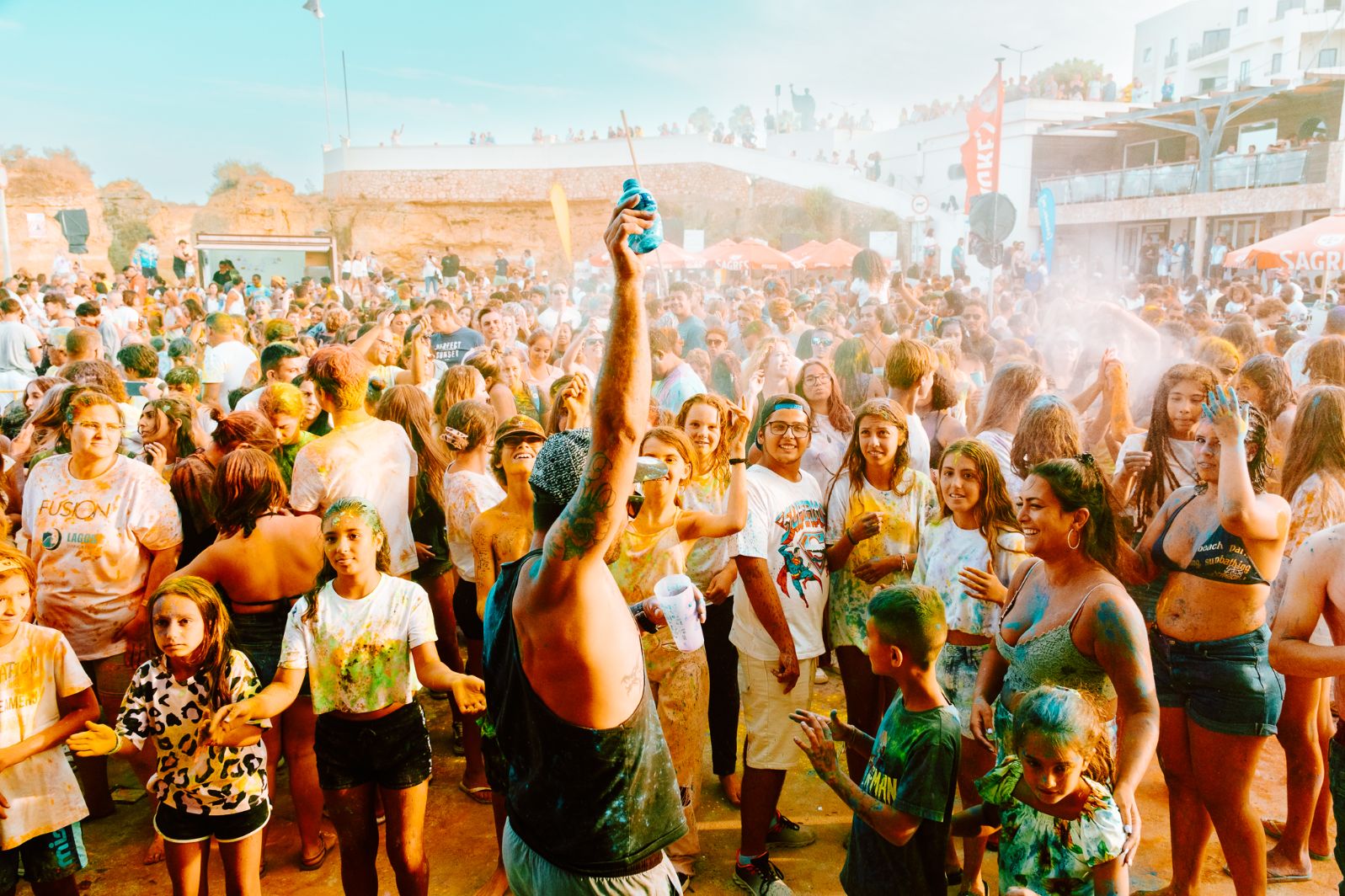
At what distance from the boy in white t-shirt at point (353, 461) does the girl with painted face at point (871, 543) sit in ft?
6.72

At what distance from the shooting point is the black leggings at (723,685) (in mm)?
4109

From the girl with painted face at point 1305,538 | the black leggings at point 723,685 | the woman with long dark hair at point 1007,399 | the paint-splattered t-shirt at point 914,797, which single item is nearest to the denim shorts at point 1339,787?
the girl with painted face at point 1305,538

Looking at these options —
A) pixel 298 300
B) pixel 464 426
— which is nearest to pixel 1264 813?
pixel 464 426

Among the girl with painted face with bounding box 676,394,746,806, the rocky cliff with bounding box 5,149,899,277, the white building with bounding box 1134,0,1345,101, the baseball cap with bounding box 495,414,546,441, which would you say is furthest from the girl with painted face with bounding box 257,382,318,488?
the white building with bounding box 1134,0,1345,101

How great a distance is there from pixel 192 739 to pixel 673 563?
5.72 ft

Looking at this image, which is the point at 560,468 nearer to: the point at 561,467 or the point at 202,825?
the point at 561,467

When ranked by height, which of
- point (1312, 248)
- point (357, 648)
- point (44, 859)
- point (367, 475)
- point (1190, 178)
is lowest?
point (44, 859)

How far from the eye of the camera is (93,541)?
380 centimetres

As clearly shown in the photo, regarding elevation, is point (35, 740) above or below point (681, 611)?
below

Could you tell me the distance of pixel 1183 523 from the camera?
313 cm

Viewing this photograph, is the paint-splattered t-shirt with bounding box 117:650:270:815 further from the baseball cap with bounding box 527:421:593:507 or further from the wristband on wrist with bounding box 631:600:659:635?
the baseball cap with bounding box 527:421:593:507

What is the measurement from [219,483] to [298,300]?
1069 centimetres

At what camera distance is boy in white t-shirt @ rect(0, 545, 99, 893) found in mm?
2914

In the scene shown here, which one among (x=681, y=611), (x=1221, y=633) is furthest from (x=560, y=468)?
(x=1221, y=633)
